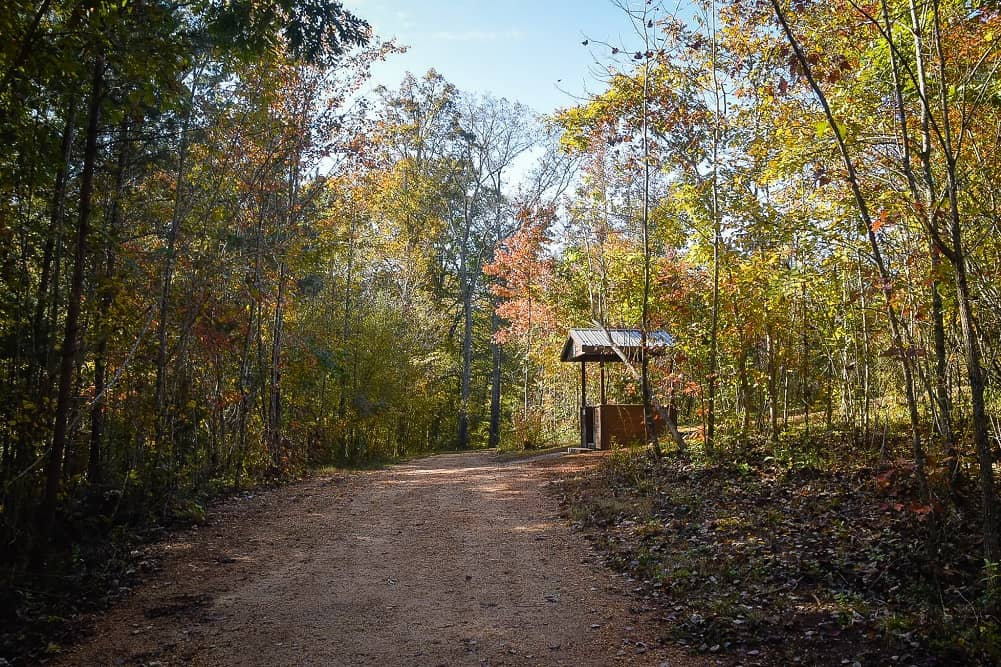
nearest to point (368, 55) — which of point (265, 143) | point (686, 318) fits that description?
point (265, 143)

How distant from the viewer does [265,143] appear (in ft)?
37.0

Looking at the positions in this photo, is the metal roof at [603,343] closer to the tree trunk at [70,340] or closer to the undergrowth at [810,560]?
the undergrowth at [810,560]

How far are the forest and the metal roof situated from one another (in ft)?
2.52

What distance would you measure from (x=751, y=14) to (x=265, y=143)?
8.03 meters

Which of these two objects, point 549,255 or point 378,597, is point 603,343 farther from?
point 378,597

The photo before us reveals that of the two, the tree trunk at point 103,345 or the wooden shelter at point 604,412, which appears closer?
the tree trunk at point 103,345

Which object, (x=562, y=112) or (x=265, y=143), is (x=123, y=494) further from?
(x=562, y=112)

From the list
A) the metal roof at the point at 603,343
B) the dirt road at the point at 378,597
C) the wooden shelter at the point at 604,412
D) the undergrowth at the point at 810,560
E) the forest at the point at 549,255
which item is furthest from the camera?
the wooden shelter at the point at 604,412

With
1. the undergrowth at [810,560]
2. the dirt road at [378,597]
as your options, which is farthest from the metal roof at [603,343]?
the dirt road at [378,597]

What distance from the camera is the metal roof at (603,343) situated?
14984 mm

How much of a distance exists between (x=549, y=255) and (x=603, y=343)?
4.94 m

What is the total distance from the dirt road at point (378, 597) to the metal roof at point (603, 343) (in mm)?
6460

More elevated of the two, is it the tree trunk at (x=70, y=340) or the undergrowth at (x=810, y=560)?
the tree trunk at (x=70, y=340)

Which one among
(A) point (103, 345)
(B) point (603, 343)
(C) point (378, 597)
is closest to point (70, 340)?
(A) point (103, 345)
